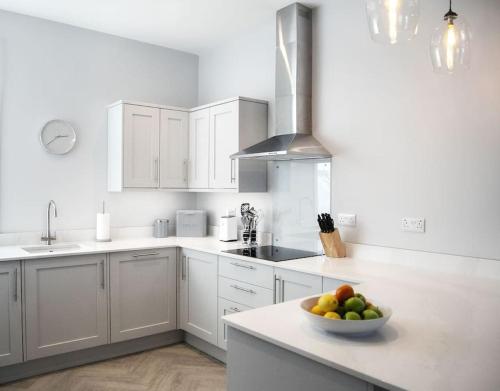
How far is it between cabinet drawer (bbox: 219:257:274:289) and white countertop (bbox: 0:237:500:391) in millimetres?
541

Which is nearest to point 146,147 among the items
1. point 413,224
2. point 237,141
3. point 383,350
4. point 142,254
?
point 237,141

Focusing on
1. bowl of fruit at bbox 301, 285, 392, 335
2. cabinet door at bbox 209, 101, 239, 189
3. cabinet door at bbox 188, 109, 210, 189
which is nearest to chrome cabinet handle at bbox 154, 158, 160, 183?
cabinet door at bbox 188, 109, 210, 189

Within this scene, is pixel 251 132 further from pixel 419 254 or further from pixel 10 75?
pixel 10 75

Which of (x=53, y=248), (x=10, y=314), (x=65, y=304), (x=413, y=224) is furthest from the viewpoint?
(x=53, y=248)

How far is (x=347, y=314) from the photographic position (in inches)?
55.3

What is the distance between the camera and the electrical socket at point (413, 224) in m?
2.63

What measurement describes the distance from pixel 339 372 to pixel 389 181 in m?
1.82

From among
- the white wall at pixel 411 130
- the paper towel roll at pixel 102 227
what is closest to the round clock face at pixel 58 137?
the paper towel roll at pixel 102 227

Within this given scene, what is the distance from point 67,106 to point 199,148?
121 centimetres

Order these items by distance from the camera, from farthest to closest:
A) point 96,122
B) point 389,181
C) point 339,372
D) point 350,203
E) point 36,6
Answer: point 96,122
point 36,6
point 350,203
point 389,181
point 339,372

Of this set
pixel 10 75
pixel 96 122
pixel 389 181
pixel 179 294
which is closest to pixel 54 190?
pixel 96 122

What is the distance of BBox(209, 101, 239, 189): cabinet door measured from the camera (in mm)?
3650

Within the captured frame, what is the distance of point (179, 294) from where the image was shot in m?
3.73

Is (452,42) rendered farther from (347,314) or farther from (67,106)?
(67,106)
